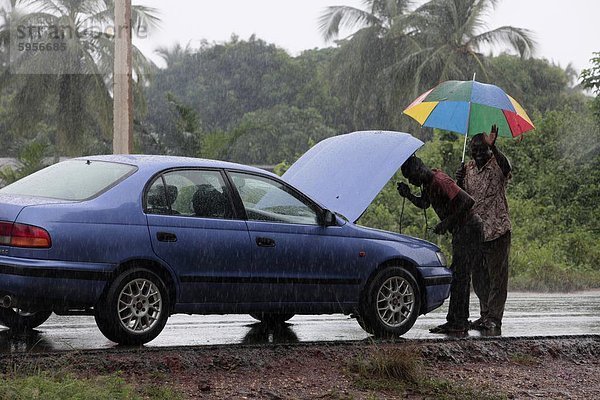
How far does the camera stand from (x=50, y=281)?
7.68 meters

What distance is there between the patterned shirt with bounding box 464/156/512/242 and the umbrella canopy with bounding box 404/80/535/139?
1.30 ft

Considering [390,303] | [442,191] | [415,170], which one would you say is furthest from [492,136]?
[390,303]

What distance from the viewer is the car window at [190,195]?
841cm

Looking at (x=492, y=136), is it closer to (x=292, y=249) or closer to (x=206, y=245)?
(x=292, y=249)

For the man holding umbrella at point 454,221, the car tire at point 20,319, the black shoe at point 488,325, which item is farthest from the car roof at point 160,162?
the black shoe at point 488,325

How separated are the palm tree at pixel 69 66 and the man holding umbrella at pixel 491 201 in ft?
92.2

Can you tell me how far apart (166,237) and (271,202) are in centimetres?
121

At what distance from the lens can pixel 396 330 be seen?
961 cm

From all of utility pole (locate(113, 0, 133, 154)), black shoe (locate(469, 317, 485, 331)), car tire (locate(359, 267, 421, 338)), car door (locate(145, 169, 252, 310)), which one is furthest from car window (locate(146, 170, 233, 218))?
utility pole (locate(113, 0, 133, 154))

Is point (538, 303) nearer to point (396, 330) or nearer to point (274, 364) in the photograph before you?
point (396, 330)

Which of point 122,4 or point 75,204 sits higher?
point 122,4

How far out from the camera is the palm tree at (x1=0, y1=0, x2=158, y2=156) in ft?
125

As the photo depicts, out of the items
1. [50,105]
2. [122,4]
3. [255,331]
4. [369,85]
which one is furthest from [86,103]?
[255,331]

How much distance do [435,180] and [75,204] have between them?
3.45m
